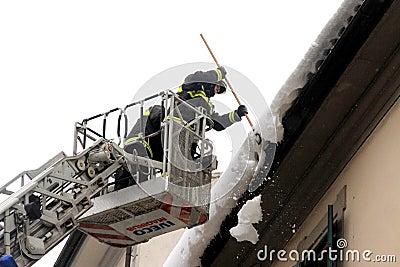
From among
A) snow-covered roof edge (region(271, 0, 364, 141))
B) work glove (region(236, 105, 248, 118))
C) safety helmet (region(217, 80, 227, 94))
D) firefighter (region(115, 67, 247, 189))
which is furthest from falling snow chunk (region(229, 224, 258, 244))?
safety helmet (region(217, 80, 227, 94))

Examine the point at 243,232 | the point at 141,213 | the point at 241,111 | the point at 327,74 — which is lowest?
the point at 243,232

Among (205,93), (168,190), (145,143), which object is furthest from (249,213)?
(205,93)

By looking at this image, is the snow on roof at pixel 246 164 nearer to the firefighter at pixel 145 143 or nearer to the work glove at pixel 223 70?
the firefighter at pixel 145 143

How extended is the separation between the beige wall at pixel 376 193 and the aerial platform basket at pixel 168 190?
54.0 inches

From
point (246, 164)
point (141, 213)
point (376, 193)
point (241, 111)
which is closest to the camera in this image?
point (376, 193)

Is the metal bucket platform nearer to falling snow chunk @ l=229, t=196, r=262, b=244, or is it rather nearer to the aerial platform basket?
the aerial platform basket

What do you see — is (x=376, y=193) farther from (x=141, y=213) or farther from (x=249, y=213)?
(x=141, y=213)

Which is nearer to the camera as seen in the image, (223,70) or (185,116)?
(185,116)

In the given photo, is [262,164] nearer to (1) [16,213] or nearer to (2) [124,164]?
(2) [124,164]

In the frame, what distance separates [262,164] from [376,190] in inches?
53.4

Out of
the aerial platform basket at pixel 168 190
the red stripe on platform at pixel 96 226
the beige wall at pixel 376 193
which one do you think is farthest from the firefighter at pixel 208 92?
the beige wall at pixel 376 193

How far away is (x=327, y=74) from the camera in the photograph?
7.93 metres

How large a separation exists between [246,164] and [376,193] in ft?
5.25

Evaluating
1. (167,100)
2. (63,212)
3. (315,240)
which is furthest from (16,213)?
(315,240)
